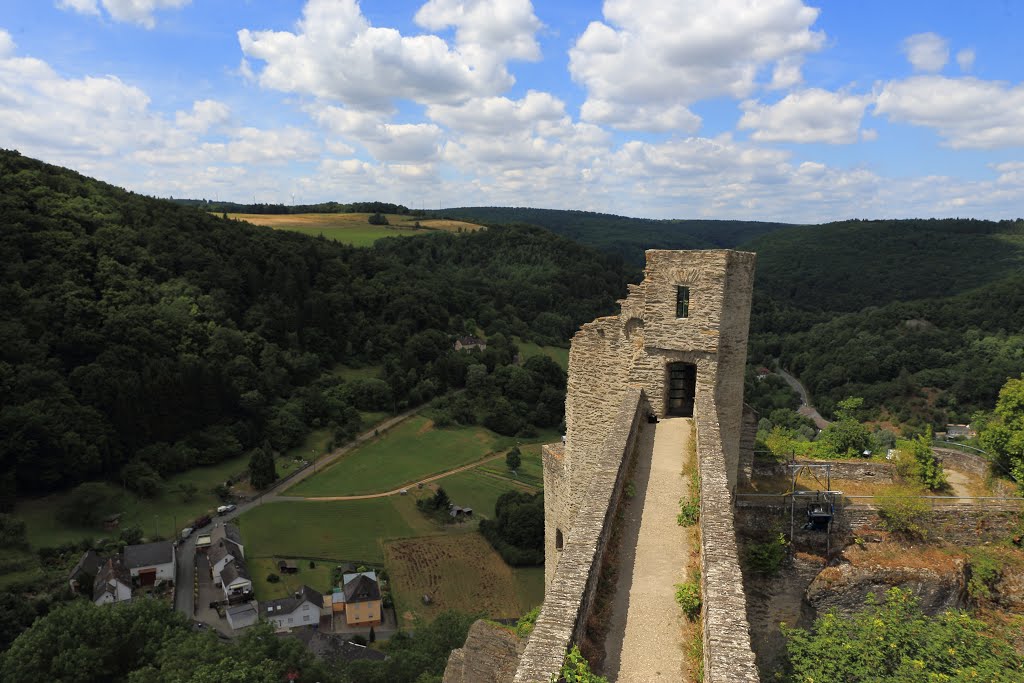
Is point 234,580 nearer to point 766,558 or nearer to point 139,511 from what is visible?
point 139,511

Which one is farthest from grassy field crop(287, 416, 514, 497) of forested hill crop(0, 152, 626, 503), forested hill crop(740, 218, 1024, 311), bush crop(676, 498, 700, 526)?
forested hill crop(740, 218, 1024, 311)

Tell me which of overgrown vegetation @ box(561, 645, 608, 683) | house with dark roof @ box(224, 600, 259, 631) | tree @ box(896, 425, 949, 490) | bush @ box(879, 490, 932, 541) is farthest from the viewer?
house with dark roof @ box(224, 600, 259, 631)

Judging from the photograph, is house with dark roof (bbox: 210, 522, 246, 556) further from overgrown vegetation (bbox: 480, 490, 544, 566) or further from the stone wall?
the stone wall

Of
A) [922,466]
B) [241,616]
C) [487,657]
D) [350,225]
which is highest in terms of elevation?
[350,225]

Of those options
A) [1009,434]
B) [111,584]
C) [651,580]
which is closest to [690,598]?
[651,580]

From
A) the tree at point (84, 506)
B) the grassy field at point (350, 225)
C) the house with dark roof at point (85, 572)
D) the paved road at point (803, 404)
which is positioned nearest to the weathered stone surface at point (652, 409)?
the house with dark roof at point (85, 572)

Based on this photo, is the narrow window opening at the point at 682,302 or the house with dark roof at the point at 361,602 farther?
the house with dark roof at the point at 361,602

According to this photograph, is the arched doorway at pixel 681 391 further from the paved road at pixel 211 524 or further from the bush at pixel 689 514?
the paved road at pixel 211 524
